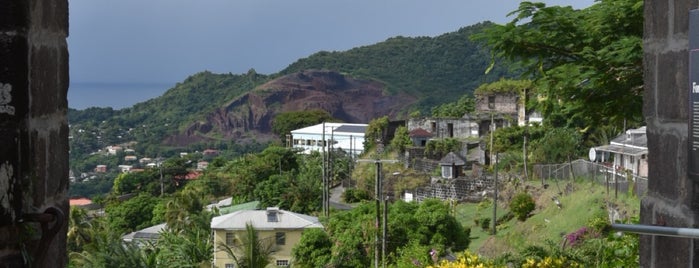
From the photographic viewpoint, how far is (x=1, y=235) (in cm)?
174

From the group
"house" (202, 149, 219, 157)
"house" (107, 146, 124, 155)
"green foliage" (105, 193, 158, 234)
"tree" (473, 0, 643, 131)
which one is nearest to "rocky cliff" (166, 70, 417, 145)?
"house" (202, 149, 219, 157)

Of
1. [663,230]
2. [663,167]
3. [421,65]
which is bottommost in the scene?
[663,230]

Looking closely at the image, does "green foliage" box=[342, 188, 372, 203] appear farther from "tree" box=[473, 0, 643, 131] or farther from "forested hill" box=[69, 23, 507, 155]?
"forested hill" box=[69, 23, 507, 155]

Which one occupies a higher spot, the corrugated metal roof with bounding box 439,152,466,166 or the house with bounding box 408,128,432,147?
the house with bounding box 408,128,432,147

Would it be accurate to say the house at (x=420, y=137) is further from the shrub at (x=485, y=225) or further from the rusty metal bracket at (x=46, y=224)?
the rusty metal bracket at (x=46, y=224)

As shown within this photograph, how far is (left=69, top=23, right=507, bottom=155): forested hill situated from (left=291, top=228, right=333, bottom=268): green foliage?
2519 inches

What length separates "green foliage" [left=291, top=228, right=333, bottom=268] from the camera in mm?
18969

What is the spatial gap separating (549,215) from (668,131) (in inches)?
729

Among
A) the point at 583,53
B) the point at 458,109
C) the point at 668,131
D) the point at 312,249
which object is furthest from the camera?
the point at 458,109

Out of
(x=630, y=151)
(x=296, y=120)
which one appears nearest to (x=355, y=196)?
(x=630, y=151)

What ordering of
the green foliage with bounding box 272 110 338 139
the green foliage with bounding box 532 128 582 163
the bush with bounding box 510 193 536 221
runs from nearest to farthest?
the bush with bounding box 510 193 536 221, the green foliage with bounding box 532 128 582 163, the green foliage with bounding box 272 110 338 139

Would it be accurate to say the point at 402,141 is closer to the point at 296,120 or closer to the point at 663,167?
the point at 296,120

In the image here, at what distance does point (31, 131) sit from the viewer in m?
1.84

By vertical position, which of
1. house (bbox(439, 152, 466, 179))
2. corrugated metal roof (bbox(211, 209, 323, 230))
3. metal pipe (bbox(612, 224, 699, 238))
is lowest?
corrugated metal roof (bbox(211, 209, 323, 230))
